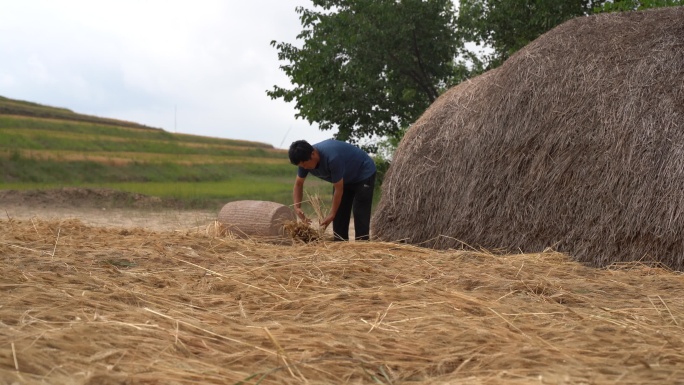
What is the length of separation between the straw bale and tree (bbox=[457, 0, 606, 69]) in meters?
11.7

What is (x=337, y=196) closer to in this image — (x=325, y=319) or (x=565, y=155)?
(x=565, y=155)

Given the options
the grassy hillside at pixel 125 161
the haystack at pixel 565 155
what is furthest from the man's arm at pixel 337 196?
the grassy hillside at pixel 125 161

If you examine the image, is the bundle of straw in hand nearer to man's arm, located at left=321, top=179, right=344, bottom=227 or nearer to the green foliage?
man's arm, located at left=321, top=179, right=344, bottom=227

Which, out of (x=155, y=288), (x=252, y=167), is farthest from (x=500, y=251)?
(x=252, y=167)

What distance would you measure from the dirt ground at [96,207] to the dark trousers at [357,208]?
220 inches

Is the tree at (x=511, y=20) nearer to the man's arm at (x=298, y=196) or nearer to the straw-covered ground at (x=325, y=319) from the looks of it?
the man's arm at (x=298, y=196)

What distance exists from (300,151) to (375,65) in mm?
11990

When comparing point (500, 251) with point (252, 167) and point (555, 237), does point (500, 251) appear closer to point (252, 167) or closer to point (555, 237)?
point (555, 237)

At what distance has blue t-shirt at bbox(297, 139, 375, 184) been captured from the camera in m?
8.73

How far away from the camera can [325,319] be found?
4.47 m

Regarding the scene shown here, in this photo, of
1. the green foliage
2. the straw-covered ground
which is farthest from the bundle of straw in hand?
the green foliage

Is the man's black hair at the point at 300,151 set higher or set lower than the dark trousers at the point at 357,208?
higher

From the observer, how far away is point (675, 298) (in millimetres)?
5574

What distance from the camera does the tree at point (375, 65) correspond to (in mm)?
19750
